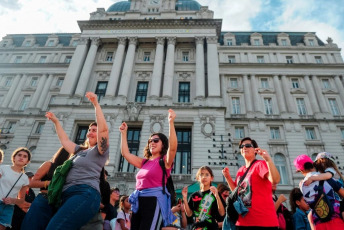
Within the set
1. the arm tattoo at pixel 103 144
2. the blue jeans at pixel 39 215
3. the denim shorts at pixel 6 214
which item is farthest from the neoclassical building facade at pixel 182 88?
the arm tattoo at pixel 103 144

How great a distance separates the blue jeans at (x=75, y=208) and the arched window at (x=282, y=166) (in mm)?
22499

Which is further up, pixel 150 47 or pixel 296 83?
pixel 150 47

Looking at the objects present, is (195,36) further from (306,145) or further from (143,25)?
(306,145)

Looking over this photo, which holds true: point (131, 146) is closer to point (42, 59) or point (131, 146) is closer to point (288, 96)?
point (288, 96)

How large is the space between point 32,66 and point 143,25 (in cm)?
1811

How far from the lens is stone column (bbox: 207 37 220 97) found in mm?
22573

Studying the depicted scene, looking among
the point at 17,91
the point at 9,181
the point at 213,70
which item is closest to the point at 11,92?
the point at 17,91

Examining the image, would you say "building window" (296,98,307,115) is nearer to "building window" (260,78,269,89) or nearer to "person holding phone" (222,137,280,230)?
"building window" (260,78,269,89)

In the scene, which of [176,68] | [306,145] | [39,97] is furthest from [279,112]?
[39,97]

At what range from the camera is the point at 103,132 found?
2.87 m

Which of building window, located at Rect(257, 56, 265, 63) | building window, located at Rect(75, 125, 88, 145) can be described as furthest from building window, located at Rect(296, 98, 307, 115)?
building window, located at Rect(75, 125, 88, 145)

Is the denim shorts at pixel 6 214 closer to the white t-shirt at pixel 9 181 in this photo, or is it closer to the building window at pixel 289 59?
the white t-shirt at pixel 9 181

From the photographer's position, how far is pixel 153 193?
2.83m

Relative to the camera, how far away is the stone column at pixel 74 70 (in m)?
23.0
